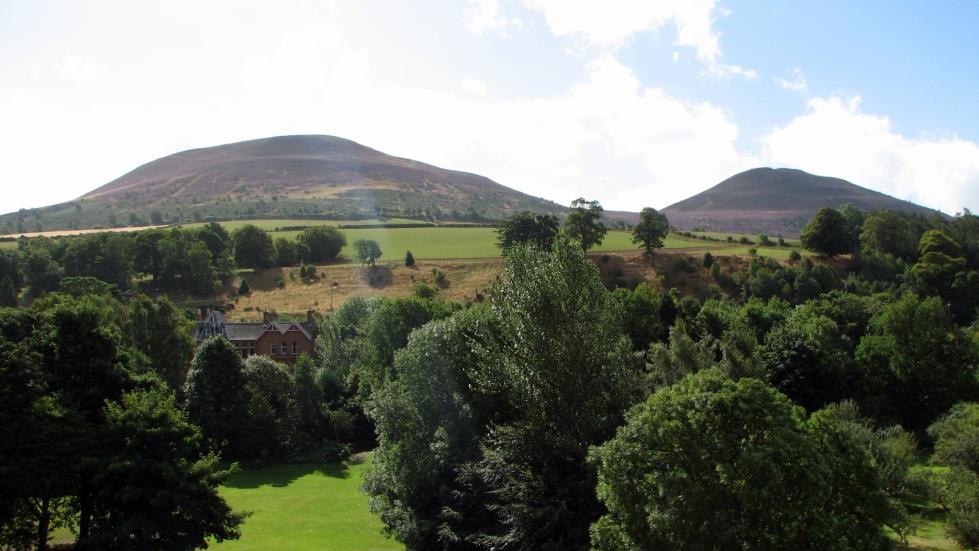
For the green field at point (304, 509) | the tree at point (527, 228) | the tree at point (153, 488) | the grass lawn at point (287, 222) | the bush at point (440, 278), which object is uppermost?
the grass lawn at point (287, 222)

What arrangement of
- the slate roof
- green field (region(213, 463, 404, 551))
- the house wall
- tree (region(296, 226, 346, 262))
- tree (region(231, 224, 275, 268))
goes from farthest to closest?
tree (region(296, 226, 346, 262)) → tree (region(231, 224, 275, 268)) → the slate roof → the house wall → green field (region(213, 463, 404, 551))

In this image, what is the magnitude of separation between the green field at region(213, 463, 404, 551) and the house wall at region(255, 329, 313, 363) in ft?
89.5

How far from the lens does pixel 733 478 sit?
52.2ft

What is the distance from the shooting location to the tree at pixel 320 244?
10381 centimetres

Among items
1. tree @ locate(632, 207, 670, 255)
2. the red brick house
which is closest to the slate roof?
the red brick house

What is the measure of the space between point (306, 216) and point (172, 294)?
69.6 metres

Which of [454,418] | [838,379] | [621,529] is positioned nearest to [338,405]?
[454,418]

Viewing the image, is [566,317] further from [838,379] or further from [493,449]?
[838,379]

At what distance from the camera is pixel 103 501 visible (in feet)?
71.5

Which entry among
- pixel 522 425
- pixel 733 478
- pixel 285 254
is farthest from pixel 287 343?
pixel 733 478

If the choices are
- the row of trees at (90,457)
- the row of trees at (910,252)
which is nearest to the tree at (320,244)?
the row of trees at (910,252)

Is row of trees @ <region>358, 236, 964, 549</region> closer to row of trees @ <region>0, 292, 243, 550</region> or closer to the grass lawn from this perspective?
row of trees @ <region>0, 292, 243, 550</region>

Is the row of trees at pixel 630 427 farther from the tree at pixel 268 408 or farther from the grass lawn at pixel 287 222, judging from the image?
the grass lawn at pixel 287 222

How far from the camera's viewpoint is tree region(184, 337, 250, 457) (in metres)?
44.8
